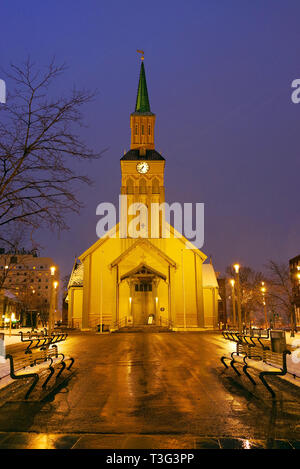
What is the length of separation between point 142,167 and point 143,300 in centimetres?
1595

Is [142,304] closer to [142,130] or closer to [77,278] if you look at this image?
[77,278]

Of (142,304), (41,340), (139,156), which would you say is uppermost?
(139,156)

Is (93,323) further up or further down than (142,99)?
further down

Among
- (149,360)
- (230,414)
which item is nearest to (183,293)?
(149,360)

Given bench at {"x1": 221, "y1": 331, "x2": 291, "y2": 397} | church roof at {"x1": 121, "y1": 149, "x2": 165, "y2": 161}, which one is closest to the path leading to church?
bench at {"x1": 221, "y1": 331, "x2": 291, "y2": 397}

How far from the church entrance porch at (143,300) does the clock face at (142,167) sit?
44.2 feet

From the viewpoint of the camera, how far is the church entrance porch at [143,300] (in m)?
37.8

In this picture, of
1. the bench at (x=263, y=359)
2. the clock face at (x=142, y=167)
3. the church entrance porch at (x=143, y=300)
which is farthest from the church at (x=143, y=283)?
the bench at (x=263, y=359)

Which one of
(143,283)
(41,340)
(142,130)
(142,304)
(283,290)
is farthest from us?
(142,130)

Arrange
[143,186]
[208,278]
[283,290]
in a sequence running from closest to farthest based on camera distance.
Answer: [283,290] → [143,186] → [208,278]

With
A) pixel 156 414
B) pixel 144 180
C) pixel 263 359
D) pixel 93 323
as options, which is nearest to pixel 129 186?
pixel 144 180

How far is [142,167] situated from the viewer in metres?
44.3

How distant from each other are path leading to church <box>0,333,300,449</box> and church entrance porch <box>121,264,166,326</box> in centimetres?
2634
